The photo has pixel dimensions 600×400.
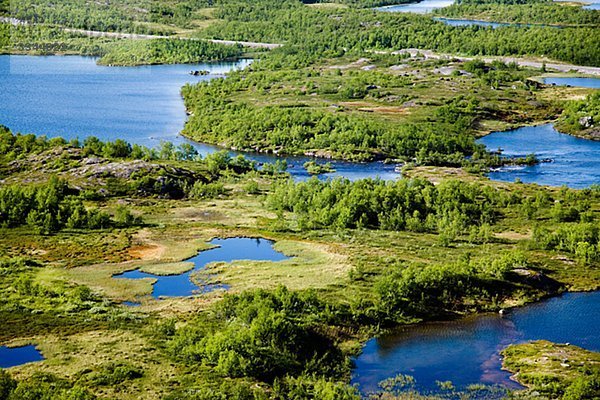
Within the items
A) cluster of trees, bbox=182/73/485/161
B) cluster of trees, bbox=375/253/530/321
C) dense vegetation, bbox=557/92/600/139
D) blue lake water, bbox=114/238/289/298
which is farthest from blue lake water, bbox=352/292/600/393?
dense vegetation, bbox=557/92/600/139

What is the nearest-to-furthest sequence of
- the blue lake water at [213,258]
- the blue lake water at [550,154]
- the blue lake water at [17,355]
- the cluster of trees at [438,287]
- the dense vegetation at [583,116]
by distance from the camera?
the blue lake water at [17,355]
the cluster of trees at [438,287]
the blue lake water at [213,258]
the blue lake water at [550,154]
the dense vegetation at [583,116]

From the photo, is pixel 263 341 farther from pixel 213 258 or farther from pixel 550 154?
pixel 550 154

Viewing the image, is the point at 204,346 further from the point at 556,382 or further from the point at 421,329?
the point at 556,382

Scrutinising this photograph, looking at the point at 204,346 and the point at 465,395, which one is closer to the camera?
the point at 465,395

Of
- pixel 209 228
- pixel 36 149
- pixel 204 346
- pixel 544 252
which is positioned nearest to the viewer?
pixel 204 346

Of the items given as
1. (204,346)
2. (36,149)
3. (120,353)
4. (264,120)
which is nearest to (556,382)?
(204,346)

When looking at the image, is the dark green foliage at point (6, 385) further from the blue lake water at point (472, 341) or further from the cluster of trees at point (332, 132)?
the cluster of trees at point (332, 132)

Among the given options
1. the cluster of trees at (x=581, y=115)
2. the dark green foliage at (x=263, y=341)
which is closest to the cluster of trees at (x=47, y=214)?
the dark green foliage at (x=263, y=341)
